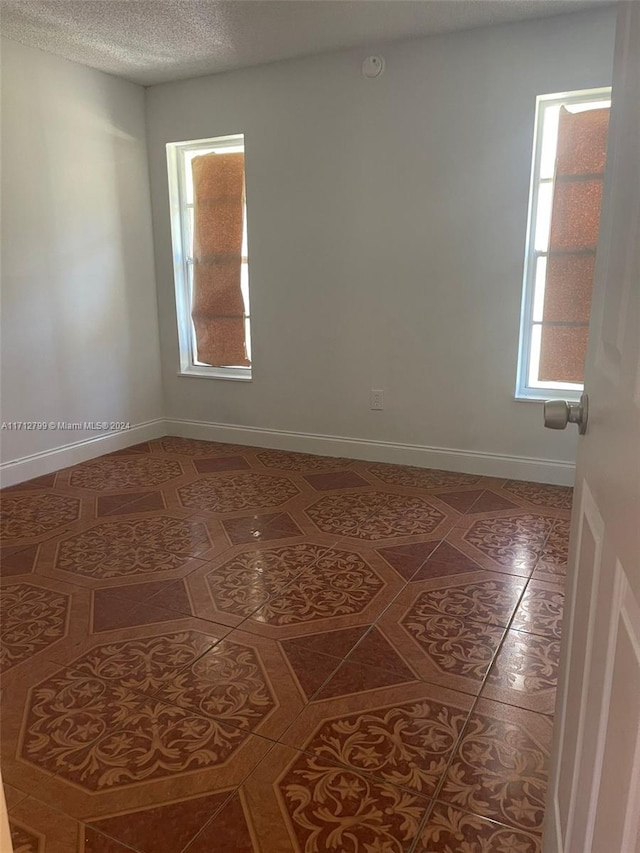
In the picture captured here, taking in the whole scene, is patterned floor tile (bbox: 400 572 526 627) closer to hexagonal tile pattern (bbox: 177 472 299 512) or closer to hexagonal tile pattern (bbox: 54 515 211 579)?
hexagonal tile pattern (bbox: 54 515 211 579)

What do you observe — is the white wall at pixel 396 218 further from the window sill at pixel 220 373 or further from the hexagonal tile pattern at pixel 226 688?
the hexagonal tile pattern at pixel 226 688

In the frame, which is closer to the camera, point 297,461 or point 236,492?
point 236,492

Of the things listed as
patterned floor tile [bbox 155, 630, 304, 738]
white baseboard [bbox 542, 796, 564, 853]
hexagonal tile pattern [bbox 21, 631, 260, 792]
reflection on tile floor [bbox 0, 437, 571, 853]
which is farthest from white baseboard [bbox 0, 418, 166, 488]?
white baseboard [bbox 542, 796, 564, 853]

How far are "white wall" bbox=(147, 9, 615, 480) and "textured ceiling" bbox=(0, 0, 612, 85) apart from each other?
14 cm

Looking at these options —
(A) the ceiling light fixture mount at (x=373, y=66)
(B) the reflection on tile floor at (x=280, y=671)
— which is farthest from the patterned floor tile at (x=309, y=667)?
(A) the ceiling light fixture mount at (x=373, y=66)

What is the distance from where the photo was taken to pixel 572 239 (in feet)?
10.5

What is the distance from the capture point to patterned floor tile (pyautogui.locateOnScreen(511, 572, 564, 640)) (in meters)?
2.04

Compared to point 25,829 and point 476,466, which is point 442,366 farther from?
point 25,829

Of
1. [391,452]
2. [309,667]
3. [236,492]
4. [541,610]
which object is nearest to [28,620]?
[309,667]

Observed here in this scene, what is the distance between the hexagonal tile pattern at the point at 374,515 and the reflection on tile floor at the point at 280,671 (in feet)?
0.05

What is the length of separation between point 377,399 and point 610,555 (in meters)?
3.18

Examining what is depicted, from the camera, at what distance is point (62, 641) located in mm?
2008

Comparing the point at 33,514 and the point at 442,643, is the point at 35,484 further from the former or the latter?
the point at 442,643

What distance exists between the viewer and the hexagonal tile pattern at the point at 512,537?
2.57m
